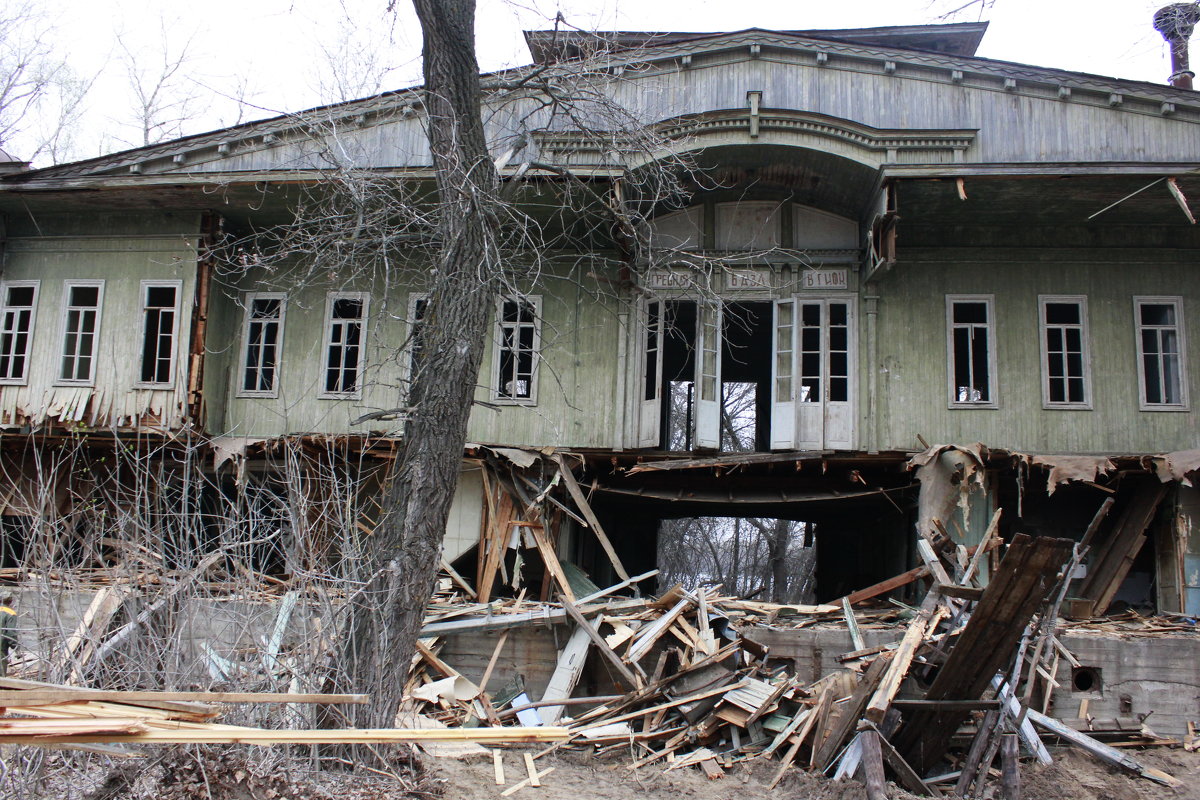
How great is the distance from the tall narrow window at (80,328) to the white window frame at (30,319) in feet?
1.72

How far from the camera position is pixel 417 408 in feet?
28.8

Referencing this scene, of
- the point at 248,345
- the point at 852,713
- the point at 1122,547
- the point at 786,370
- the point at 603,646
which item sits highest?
the point at 248,345

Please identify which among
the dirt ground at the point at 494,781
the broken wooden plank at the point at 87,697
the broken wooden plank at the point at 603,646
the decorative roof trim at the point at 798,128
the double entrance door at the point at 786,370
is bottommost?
the dirt ground at the point at 494,781

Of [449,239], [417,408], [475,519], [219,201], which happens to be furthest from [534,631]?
[219,201]

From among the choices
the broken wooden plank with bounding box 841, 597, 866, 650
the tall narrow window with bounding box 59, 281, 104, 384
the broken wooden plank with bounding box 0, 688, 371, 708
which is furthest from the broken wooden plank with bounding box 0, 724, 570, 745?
the tall narrow window with bounding box 59, 281, 104, 384

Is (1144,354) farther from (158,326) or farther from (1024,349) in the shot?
(158,326)

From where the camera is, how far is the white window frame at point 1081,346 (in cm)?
1484

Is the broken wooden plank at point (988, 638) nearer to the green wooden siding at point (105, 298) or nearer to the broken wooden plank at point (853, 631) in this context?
the broken wooden plank at point (853, 631)

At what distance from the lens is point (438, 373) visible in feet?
29.2

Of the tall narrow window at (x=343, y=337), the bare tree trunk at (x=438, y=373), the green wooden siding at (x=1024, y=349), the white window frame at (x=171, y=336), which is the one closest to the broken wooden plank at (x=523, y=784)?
the bare tree trunk at (x=438, y=373)

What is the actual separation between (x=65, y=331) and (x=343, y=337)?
460cm

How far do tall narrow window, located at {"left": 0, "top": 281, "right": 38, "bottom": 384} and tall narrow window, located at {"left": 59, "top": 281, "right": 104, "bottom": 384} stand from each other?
58 centimetres

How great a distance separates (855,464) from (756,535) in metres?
35.7

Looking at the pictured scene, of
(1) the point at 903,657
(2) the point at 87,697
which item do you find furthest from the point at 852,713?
(2) the point at 87,697
